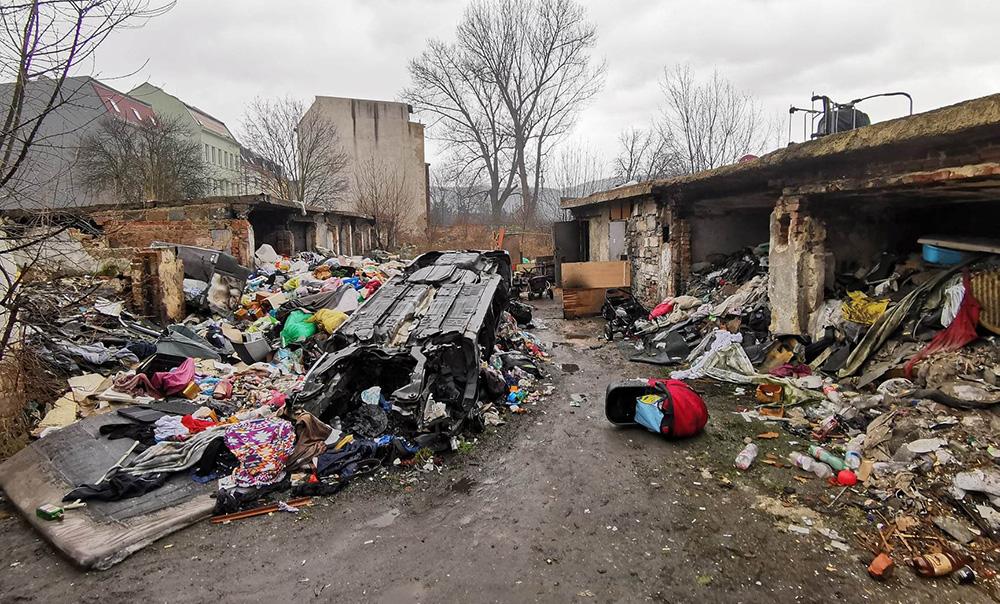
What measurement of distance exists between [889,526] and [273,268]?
10325 millimetres

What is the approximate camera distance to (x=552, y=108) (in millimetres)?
25203

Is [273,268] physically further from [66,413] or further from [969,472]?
[969,472]

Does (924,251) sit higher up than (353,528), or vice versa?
(924,251)

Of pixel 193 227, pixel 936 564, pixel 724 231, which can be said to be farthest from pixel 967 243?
pixel 193 227

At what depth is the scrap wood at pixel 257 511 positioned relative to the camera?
3546 millimetres

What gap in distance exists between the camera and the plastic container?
18.4ft

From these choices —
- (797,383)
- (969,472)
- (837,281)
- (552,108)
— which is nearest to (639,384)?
(797,383)

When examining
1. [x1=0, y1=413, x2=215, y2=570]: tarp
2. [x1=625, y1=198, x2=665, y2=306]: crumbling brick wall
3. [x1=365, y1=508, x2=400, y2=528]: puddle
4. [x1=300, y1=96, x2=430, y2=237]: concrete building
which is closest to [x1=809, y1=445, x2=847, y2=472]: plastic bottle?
[x1=365, y1=508, x2=400, y2=528]: puddle

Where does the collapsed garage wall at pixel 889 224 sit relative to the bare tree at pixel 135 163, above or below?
below

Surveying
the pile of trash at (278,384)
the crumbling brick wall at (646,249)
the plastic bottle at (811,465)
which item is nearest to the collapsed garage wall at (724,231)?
the crumbling brick wall at (646,249)

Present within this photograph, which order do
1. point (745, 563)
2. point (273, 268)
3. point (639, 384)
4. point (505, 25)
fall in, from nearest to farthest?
point (745, 563), point (639, 384), point (273, 268), point (505, 25)

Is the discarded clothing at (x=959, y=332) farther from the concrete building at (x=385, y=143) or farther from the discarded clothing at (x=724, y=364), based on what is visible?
the concrete building at (x=385, y=143)

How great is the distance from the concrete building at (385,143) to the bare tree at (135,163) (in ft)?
27.1

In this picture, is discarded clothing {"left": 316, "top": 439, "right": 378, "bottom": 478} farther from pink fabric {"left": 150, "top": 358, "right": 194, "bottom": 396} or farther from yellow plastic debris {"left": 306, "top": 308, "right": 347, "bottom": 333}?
yellow plastic debris {"left": 306, "top": 308, "right": 347, "bottom": 333}
